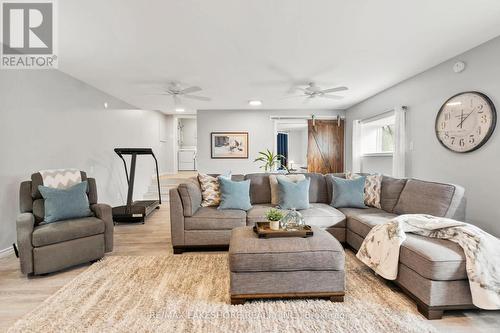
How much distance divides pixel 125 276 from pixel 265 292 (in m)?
1.42

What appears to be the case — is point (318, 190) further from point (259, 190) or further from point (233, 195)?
point (233, 195)

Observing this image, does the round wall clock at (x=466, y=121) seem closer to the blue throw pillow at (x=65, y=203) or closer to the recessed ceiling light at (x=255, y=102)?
the recessed ceiling light at (x=255, y=102)

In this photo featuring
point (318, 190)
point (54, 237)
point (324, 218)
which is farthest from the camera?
point (318, 190)

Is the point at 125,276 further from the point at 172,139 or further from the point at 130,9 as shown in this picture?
the point at 172,139

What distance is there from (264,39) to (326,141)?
4.50m

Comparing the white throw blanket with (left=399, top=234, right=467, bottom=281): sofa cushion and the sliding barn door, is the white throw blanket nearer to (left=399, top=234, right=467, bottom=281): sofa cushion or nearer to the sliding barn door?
(left=399, top=234, right=467, bottom=281): sofa cushion

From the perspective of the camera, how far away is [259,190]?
367 cm

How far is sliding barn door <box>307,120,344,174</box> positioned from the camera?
6609mm

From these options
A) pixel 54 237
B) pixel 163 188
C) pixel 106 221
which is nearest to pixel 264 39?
pixel 106 221

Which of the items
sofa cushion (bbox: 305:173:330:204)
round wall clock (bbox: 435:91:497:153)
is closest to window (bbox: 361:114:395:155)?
round wall clock (bbox: 435:91:497:153)

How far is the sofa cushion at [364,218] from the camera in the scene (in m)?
2.70

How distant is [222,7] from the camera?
2.06 m

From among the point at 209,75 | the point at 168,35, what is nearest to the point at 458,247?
the point at 168,35

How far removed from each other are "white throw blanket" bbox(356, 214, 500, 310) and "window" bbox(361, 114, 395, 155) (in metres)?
2.91
